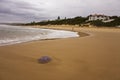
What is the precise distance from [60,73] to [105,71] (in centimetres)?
125

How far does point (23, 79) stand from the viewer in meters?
3.98

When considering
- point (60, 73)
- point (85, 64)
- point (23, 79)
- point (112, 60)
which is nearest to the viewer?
point (23, 79)

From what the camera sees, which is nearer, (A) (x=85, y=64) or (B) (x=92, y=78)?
(B) (x=92, y=78)

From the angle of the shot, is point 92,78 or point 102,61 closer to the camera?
point 92,78

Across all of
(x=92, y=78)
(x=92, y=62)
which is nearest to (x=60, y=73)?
(x=92, y=78)

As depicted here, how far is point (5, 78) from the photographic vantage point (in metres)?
4.00

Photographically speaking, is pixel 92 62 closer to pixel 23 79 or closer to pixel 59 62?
pixel 59 62

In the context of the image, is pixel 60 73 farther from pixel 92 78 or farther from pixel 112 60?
pixel 112 60

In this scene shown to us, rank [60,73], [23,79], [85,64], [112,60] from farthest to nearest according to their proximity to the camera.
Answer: [112,60] < [85,64] < [60,73] < [23,79]

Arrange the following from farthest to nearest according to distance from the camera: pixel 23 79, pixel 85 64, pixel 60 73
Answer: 1. pixel 85 64
2. pixel 60 73
3. pixel 23 79

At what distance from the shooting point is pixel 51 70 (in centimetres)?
470

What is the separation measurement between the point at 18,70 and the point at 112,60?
315 centimetres

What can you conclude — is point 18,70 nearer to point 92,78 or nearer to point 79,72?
point 79,72

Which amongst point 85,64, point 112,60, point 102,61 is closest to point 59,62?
point 85,64
